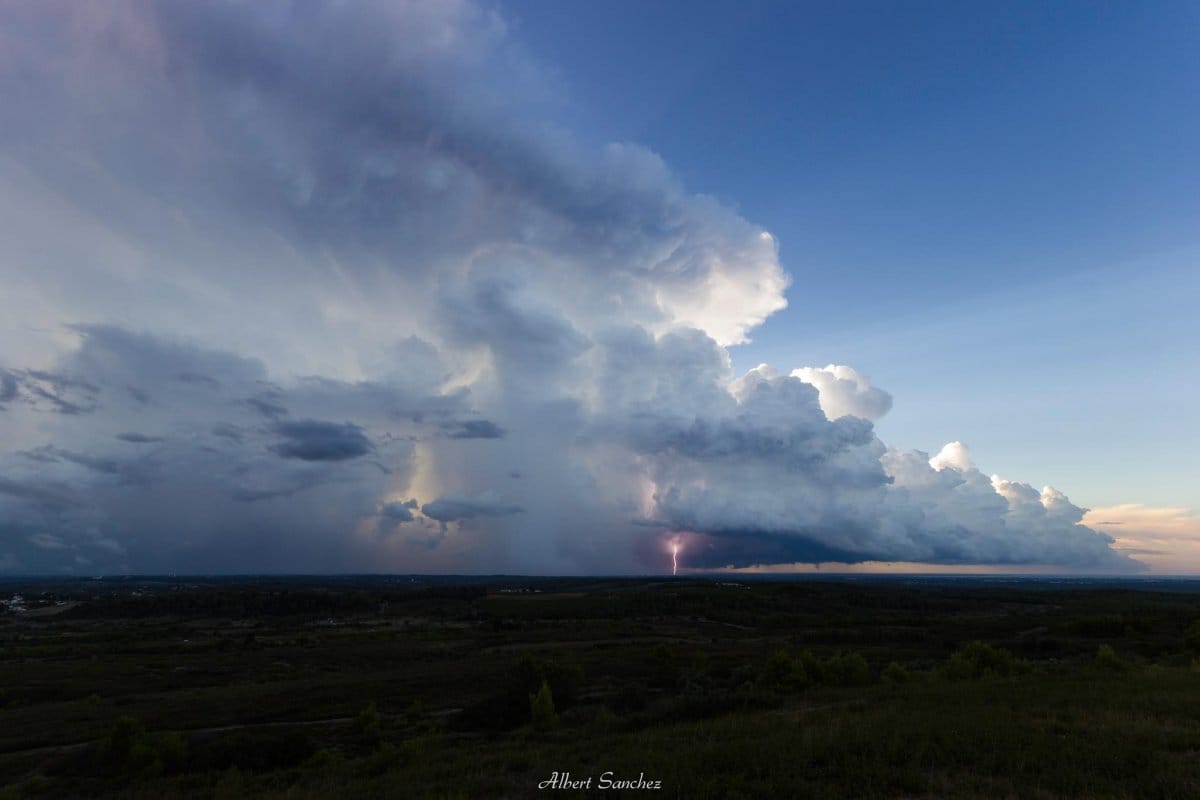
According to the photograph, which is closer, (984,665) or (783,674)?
(984,665)

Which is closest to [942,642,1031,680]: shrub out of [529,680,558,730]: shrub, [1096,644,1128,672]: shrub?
[1096,644,1128,672]: shrub

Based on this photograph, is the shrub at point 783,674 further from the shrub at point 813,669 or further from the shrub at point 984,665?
the shrub at point 984,665

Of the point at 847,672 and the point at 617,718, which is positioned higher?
the point at 617,718

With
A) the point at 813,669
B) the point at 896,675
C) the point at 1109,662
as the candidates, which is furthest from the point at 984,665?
the point at 813,669

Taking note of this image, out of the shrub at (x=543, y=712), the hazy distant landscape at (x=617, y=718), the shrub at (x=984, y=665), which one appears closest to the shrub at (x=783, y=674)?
the hazy distant landscape at (x=617, y=718)

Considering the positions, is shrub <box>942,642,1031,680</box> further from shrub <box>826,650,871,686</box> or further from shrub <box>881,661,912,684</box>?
shrub <box>826,650,871,686</box>

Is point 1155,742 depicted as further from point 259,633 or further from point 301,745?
point 259,633

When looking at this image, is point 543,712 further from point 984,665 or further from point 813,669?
point 984,665

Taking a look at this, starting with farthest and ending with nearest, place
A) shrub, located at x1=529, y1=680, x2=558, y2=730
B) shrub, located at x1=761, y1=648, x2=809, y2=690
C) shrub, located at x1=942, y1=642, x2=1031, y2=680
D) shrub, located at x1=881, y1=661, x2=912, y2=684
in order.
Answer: shrub, located at x1=761, y1=648, x2=809, y2=690, shrub, located at x1=881, y1=661, x2=912, y2=684, shrub, located at x1=942, y1=642, x2=1031, y2=680, shrub, located at x1=529, y1=680, x2=558, y2=730

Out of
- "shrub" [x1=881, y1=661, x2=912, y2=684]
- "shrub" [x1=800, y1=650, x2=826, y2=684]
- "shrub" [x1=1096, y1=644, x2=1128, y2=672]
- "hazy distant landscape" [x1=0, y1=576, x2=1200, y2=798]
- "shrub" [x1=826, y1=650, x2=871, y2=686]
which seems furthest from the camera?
"shrub" [x1=800, y1=650, x2=826, y2=684]

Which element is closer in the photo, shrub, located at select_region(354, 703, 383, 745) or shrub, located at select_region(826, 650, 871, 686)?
shrub, located at select_region(354, 703, 383, 745)

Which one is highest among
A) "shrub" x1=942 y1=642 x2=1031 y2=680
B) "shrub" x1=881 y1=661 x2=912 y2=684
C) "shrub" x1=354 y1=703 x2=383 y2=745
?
"shrub" x1=942 y1=642 x2=1031 y2=680
